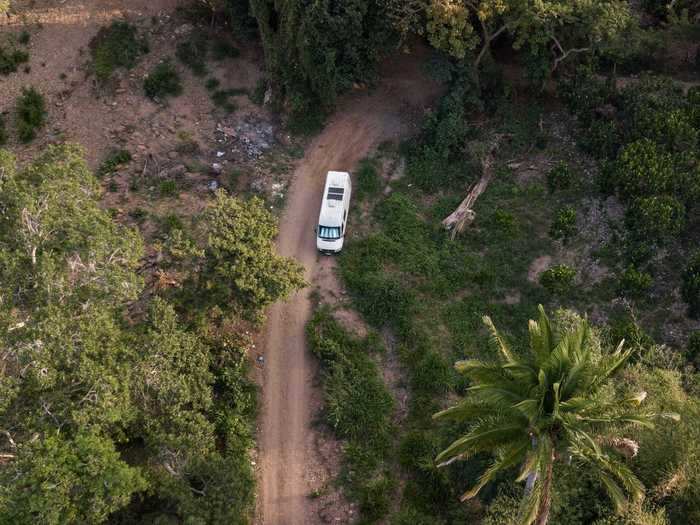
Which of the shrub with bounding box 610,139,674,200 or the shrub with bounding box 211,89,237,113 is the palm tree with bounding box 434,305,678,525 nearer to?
the shrub with bounding box 610,139,674,200

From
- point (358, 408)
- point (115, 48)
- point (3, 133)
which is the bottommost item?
point (358, 408)

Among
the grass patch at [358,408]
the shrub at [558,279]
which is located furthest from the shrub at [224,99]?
the shrub at [558,279]

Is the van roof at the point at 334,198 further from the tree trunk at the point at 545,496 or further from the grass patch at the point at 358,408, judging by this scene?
the tree trunk at the point at 545,496

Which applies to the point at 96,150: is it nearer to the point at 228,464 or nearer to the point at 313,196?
the point at 313,196

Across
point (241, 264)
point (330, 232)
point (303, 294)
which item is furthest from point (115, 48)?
point (241, 264)

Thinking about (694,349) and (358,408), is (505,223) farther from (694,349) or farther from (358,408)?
(358,408)

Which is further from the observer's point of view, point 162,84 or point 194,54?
point 194,54

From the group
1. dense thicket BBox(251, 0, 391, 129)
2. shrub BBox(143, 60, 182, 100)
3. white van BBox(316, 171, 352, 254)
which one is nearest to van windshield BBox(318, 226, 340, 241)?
white van BBox(316, 171, 352, 254)

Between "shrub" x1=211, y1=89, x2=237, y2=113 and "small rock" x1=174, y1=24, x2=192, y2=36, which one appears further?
"small rock" x1=174, y1=24, x2=192, y2=36
